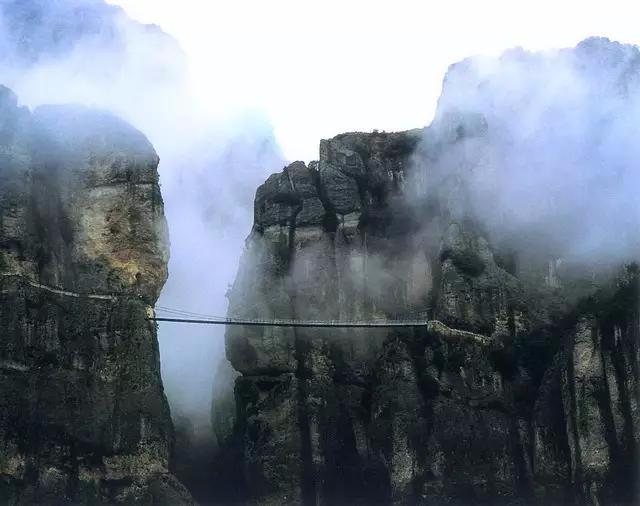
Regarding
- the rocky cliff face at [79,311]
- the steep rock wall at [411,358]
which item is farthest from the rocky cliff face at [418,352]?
the rocky cliff face at [79,311]

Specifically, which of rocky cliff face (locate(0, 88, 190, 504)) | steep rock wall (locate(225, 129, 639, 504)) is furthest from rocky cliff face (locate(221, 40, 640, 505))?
rocky cliff face (locate(0, 88, 190, 504))

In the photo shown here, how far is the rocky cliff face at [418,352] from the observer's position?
62.8 m

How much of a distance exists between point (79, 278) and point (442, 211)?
19350mm

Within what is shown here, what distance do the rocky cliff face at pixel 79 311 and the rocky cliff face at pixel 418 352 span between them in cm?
708

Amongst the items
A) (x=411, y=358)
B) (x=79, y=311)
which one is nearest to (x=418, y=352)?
(x=411, y=358)

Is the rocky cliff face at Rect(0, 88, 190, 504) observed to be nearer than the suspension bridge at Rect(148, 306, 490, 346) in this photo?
Yes

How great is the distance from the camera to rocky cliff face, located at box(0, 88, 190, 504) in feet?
188

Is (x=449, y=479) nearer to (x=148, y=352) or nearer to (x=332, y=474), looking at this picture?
(x=332, y=474)

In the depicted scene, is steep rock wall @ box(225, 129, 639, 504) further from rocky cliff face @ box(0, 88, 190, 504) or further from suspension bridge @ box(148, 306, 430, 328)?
rocky cliff face @ box(0, 88, 190, 504)

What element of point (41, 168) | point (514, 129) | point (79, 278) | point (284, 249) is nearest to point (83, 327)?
point (79, 278)

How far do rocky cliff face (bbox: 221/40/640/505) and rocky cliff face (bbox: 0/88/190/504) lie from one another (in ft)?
23.2

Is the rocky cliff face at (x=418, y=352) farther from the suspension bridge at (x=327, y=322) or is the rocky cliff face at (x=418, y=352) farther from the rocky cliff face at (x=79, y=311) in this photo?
the rocky cliff face at (x=79, y=311)

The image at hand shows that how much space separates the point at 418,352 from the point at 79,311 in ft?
54.0

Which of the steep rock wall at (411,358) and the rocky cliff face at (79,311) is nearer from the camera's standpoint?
the rocky cliff face at (79,311)
